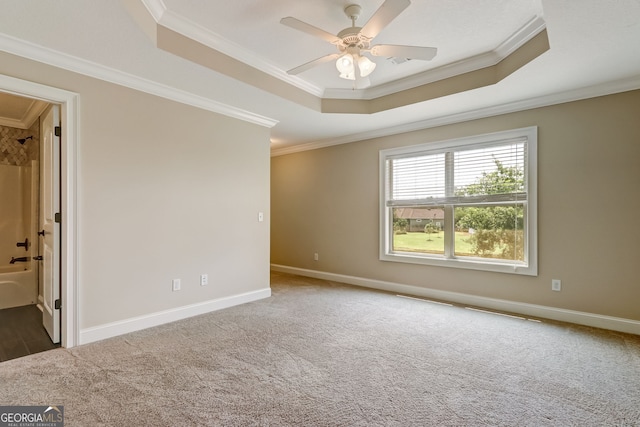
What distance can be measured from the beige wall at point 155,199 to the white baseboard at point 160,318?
0.05m

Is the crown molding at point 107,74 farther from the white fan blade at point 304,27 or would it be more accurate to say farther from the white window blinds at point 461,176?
→ the white window blinds at point 461,176

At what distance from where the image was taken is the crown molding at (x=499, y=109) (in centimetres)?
318

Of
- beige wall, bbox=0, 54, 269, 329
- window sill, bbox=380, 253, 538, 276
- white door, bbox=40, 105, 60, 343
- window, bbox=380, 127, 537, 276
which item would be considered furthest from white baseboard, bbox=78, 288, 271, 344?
window, bbox=380, 127, 537, 276

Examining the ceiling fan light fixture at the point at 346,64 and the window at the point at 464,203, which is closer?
the ceiling fan light fixture at the point at 346,64

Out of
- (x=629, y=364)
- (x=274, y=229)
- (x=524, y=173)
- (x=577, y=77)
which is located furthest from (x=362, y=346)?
(x=274, y=229)

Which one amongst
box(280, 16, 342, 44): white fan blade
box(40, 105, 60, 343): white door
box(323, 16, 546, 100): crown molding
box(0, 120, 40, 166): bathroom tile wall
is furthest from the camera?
box(0, 120, 40, 166): bathroom tile wall

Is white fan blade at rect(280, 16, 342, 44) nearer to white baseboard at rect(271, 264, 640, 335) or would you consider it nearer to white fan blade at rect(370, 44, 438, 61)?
white fan blade at rect(370, 44, 438, 61)

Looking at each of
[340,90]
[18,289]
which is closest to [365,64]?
[340,90]

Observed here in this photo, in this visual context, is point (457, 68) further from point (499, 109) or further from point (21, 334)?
point (21, 334)

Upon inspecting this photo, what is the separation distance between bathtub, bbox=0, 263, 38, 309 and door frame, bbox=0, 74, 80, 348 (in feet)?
6.67

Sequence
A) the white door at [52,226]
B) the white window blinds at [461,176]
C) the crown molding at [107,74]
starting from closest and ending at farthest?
the crown molding at [107,74], the white door at [52,226], the white window blinds at [461,176]

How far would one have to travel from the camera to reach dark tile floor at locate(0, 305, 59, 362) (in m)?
2.65

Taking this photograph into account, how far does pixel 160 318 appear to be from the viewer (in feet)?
10.9
